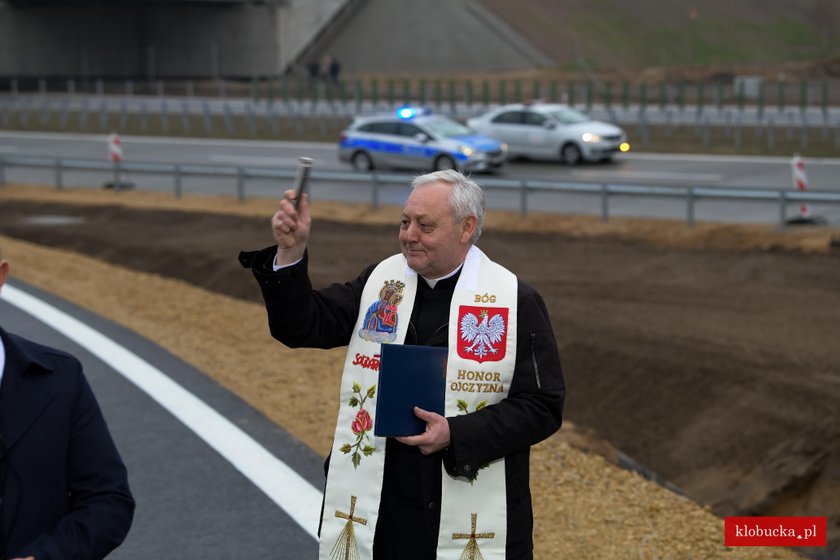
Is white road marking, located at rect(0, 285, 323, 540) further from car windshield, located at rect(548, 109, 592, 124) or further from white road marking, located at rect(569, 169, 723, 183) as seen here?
car windshield, located at rect(548, 109, 592, 124)

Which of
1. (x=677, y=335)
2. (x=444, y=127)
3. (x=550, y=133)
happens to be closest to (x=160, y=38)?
(x=550, y=133)

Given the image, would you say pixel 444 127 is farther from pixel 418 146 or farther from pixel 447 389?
pixel 447 389

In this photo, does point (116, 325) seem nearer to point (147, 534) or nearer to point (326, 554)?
point (147, 534)

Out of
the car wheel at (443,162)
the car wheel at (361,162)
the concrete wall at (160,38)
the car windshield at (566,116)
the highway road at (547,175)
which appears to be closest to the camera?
the highway road at (547,175)

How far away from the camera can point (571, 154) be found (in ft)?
100

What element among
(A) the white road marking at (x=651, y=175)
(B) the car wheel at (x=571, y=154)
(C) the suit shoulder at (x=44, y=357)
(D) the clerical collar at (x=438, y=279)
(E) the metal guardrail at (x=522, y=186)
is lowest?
(A) the white road marking at (x=651, y=175)

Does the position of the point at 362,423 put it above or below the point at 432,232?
below

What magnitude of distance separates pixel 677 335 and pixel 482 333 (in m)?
8.77

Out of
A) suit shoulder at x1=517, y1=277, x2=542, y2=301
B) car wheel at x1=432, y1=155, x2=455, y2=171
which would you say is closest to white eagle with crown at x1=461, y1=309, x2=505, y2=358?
suit shoulder at x1=517, y1=277, x2=542, y2=301

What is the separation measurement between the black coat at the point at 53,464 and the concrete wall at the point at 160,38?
62019 mm

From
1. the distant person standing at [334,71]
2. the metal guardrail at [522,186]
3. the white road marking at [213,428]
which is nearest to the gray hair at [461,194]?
the white road marking at [213,428]

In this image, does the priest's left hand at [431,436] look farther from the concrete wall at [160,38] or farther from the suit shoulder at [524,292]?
the concrete wall at [160,38]

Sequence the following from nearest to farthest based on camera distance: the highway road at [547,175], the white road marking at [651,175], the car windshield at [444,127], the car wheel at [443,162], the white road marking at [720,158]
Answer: the highway road at [547,175]
the white road marking at [651,175]
the car wheel at [443,162]
the car windshield at [444,127]
the white road marking at [720,158]

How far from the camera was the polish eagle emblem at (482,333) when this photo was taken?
12.8 feet
